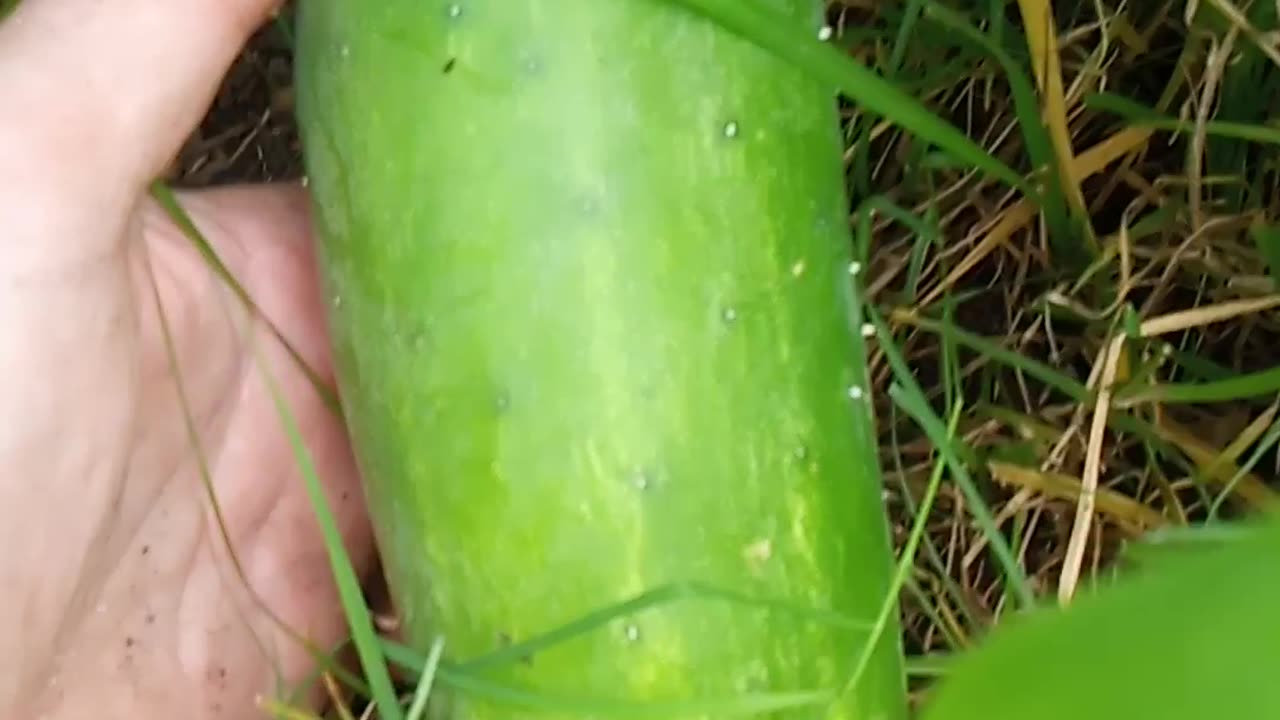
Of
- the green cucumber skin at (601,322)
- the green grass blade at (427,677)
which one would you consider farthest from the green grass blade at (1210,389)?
the green grass blade at (427,677)

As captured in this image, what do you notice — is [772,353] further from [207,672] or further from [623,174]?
[207,672]

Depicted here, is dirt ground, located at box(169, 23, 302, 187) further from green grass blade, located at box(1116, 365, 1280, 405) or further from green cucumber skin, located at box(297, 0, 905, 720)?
green grass blade, located at box(1116, 365, 1280, 405)

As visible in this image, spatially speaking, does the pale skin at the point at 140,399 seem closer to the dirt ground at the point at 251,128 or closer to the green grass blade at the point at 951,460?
the dirt ground at the point at 251,128

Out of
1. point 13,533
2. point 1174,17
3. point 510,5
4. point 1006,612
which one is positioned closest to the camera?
point 510,5

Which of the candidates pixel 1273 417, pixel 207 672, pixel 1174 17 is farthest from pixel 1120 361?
pixel 207 672

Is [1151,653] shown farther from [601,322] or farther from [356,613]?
[356,613]

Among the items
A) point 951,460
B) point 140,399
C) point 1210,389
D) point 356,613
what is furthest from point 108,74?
point 1210,389
